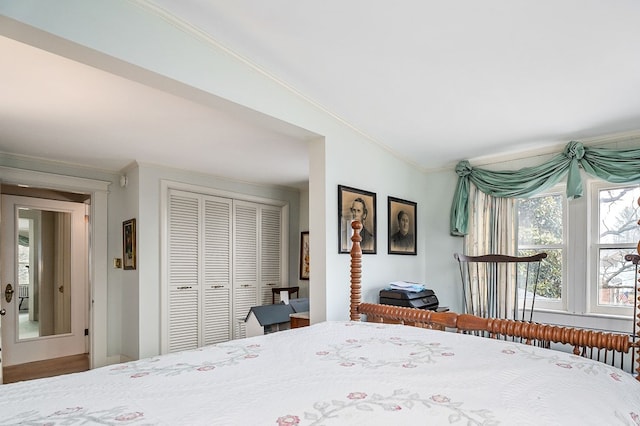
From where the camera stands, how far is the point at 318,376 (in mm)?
1275

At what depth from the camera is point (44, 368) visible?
432cm

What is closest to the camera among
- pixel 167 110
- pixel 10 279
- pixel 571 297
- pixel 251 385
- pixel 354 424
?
pixel 354 424

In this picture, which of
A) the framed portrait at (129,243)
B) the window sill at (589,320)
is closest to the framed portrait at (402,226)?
the window sill at (589,320)

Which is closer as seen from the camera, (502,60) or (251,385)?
(251,385)

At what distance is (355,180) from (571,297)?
194 cm

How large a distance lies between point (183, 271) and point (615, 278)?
4.09 m

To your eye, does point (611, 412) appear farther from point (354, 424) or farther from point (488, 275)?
point (488, 275)

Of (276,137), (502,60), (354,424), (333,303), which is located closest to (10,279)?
(276,137)

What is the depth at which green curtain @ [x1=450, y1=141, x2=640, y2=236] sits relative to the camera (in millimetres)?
2770

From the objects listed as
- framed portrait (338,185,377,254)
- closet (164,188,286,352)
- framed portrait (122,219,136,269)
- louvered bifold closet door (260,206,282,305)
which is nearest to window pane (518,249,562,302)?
framed portrait (338,185,377,254)

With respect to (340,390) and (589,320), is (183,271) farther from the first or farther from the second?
(589,320)

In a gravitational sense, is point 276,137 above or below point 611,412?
above

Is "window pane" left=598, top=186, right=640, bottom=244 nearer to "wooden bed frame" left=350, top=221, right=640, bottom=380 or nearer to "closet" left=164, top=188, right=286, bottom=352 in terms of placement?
"wooden bed frame" left=350, top=221, right=640, bottom=380

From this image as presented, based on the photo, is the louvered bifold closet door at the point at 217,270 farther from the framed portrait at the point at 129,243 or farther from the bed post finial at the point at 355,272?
the bed post finial at the point at 355,272
